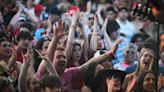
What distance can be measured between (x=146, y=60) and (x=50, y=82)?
A: 5.51 ft

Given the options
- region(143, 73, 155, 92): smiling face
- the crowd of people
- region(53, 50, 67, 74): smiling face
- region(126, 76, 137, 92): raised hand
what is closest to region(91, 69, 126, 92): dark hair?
the crowd of people

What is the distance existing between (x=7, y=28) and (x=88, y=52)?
3137 mm

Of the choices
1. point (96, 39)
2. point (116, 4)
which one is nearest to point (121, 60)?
point (96, 39)

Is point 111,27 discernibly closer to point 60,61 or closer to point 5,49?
point 5,49

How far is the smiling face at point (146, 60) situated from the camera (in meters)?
7.20

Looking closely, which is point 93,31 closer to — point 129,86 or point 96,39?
point 96,39

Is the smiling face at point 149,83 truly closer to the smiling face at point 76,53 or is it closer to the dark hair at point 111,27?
the smiling face at point 76,53

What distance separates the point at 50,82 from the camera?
6.05m

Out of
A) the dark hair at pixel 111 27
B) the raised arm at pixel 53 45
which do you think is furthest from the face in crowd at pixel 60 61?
the dark hair at pixel 111 27

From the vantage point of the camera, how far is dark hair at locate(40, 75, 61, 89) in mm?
6020

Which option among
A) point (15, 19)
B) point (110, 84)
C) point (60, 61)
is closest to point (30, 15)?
point (15, 19)

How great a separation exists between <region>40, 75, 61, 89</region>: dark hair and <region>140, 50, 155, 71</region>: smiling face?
1.46m

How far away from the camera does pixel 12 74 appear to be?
7.06 m

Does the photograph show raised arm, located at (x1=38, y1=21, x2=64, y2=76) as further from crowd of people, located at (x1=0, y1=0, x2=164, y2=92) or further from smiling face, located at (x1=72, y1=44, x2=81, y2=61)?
smiling face, located at (x1=72, y1=44, x2=81, y2=61)
